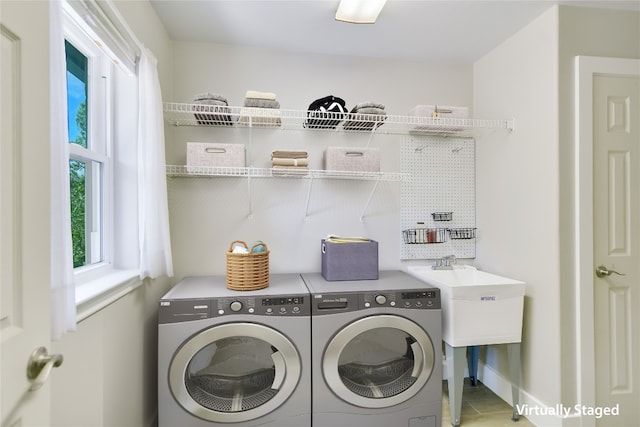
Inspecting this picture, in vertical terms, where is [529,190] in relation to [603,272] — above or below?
above

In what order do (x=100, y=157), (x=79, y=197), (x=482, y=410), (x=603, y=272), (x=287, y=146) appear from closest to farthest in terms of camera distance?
(x=79, y=197)
(x=100, y=157)
(x=603, y=272)
(x=482, y=410)
(x=287, y=146)

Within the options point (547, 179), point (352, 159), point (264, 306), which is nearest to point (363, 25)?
point (352, 159)

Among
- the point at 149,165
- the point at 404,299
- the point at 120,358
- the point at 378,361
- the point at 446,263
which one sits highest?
the point at 149,165

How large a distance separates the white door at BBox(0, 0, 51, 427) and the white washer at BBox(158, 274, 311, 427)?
93cm

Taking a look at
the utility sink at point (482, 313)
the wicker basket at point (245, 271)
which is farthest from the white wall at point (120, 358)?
the utility sink at point (482, 313)

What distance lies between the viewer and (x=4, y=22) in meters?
0.63

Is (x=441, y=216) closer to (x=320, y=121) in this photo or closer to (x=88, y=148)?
(x=320, y=121)

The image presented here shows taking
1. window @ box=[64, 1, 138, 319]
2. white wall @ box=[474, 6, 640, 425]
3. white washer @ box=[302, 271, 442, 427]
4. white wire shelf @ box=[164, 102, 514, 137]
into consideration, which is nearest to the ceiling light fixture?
white wire shelf @ box=[164, 102, 514, 137]

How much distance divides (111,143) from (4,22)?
3.54ft

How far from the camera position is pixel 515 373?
6.48 feet

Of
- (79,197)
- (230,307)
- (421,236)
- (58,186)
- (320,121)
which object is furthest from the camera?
(421,236)

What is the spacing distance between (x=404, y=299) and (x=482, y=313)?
0.52 m

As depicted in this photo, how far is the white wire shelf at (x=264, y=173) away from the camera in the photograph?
2.01 metres

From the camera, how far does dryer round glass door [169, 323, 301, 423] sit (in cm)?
167
